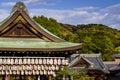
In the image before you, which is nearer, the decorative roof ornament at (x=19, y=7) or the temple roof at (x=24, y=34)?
the temple roof at (x=24, y=34)

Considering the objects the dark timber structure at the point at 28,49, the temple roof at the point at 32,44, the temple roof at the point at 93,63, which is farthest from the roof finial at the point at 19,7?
the temple roof at the point at 93,63

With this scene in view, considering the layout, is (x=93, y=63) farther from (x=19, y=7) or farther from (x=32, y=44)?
(x=32, y=44)

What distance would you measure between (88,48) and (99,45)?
3.03 meters

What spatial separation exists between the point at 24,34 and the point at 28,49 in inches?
80.9

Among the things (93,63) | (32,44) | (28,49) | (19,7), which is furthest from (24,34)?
(93,63)

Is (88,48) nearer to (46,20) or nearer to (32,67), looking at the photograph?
(46,20)

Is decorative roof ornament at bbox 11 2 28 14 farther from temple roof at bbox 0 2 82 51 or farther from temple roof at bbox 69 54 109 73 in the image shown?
temple roof at bbox 69 54 109 73

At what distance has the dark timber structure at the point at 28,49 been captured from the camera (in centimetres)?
2420

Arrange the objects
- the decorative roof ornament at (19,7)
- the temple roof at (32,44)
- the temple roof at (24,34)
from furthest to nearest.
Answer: the decorative roof ornament at (19,7)
the temple roof at (24,34)
the temple roof at (32,44)

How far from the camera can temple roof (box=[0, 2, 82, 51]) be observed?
81.0ft

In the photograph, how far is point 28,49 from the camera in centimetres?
2378

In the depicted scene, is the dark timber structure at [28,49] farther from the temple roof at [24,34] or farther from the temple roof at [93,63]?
the temple roof at [93,63]

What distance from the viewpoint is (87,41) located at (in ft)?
276

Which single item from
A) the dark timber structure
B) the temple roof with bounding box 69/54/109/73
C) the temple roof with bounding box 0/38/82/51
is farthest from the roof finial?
the temple roof with bounding box 69/54/109/73
